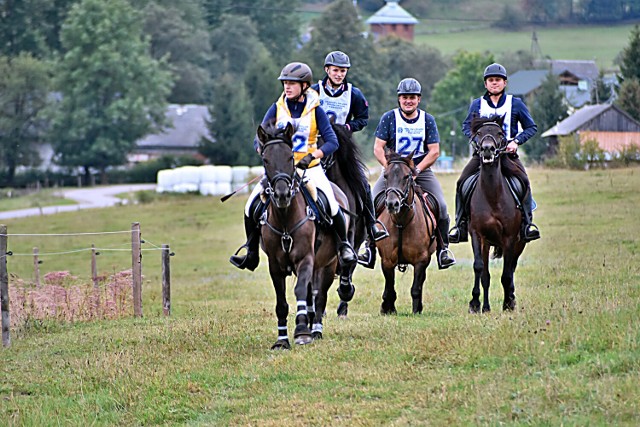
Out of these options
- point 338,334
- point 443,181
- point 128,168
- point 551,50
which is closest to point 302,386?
point 338,334

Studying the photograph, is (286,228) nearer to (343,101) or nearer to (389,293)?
(343,101)

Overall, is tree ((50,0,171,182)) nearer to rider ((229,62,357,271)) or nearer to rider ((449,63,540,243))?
rider ((449,63,540,243))

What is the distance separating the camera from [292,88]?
1189 cm

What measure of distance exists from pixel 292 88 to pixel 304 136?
602 millimetres

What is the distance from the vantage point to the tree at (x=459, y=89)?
109 metres

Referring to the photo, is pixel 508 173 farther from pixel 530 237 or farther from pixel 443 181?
pixel 443 181

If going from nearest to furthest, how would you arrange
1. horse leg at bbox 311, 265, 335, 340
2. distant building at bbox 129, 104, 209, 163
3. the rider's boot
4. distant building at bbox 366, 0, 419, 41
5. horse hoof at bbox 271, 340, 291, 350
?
horse hoof at bbox 271, 340, 291, 350 < the rider's boot < horse leg at bbox 311, 265, 335, 340 < distant building at bbox 129, 104, 209, 163 < distant building at bbox 366, 0, 419, 41

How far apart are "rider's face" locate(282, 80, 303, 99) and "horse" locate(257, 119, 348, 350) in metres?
0.42

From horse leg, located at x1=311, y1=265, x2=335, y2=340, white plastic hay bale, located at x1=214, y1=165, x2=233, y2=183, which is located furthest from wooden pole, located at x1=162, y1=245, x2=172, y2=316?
white plastic hay bale, located at x1=214, y1=165, x2=233, y2=183

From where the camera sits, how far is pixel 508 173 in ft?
48.3

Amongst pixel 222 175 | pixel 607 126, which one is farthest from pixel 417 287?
pixel 607 126

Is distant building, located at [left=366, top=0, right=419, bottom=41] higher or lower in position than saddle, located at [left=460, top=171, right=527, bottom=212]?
higher

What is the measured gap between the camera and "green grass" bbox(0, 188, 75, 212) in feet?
224

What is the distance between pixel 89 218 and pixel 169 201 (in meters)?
11.6
